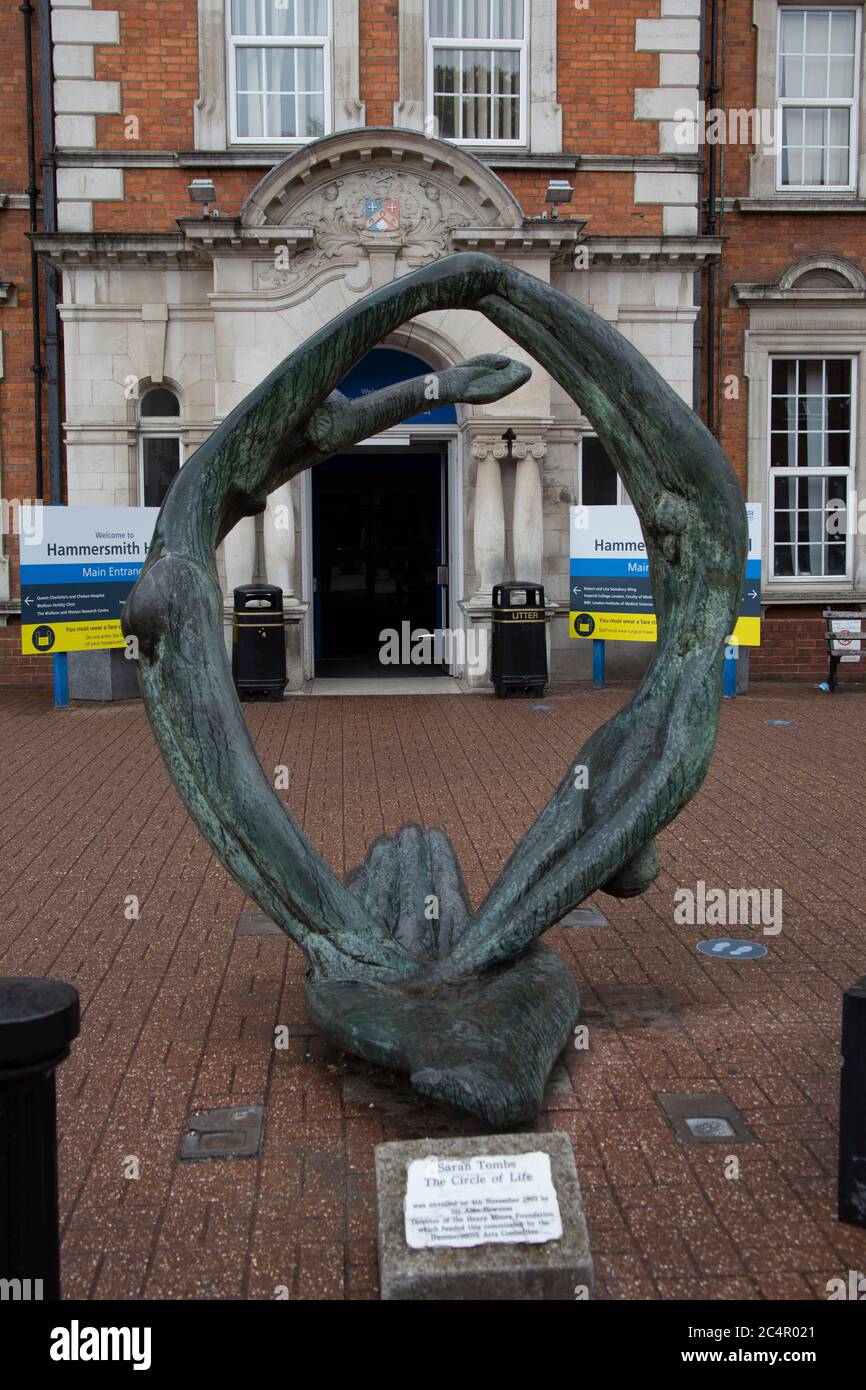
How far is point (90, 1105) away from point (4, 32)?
1502 centimetres

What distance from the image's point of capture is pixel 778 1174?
3844mm

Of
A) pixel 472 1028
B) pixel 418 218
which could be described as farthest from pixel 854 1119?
pixel 418 218

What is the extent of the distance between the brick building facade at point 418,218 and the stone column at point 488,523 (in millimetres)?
30

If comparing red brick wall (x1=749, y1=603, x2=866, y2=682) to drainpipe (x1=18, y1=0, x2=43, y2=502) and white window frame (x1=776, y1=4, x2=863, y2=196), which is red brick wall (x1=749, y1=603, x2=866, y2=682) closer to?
white window frame (x1=776, y1=4, x2=863, y2=196)

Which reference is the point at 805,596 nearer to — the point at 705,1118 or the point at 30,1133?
the point at 705,1118

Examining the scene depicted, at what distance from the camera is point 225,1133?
13.7ft

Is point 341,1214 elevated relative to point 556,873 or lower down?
lower down

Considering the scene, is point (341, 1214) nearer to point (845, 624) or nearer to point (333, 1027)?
point (333, 1027)

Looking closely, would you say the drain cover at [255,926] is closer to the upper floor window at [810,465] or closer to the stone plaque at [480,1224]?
the stone plaque at [480,1224]

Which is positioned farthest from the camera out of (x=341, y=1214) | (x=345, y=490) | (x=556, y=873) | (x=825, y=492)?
(x=345, y=490)

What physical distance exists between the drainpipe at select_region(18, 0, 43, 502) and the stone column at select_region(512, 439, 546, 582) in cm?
577

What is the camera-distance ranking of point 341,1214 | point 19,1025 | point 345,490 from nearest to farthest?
point 19,1025 → point 341,1214 → point 345,490

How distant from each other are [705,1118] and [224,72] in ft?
46.2
